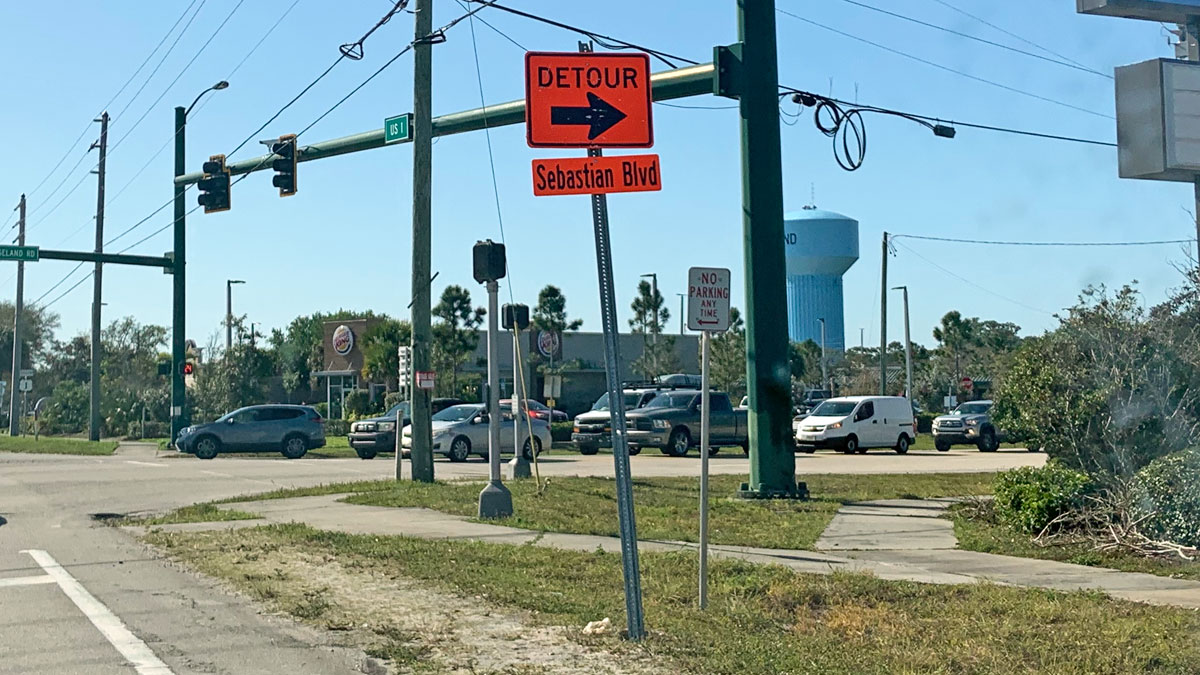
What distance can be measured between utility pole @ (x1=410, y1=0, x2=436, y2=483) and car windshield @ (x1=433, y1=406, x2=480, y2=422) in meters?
11.7

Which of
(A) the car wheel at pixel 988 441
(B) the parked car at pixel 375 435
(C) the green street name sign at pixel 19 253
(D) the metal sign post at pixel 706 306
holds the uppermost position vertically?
(C) the green street name sign at pixel 19 253

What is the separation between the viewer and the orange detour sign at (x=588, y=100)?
7.83 m

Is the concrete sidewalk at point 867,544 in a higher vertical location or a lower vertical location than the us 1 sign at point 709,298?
lower

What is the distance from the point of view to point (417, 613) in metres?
9.48

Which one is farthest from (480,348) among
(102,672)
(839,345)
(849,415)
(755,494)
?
(839,345)

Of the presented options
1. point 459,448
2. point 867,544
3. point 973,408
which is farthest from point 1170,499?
point 973,408

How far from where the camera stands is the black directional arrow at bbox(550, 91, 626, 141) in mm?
7875

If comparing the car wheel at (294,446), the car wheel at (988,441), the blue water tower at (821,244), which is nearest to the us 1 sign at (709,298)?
the car wheel at (294,446)

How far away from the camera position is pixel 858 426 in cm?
3866

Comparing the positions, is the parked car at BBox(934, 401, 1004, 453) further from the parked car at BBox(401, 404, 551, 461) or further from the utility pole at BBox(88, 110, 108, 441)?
the utility pole at BBox(88, 110, 108, 441)

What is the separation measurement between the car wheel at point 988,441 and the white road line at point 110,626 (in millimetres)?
33707

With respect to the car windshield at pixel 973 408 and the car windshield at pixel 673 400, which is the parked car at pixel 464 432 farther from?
the car windshield at pixel 973 408

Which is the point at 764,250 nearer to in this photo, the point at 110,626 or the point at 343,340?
the point at 110,626

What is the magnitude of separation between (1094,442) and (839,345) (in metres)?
138
